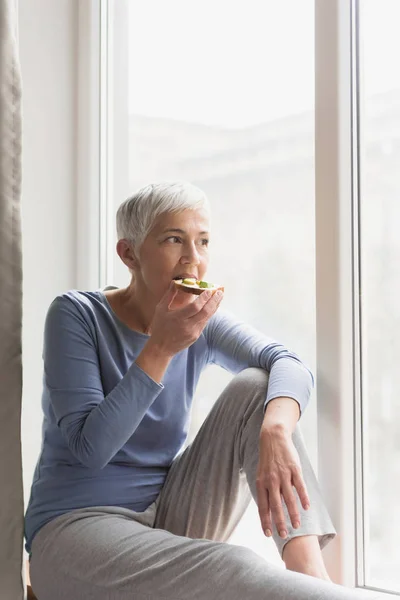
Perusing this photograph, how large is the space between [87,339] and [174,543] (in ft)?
1.30

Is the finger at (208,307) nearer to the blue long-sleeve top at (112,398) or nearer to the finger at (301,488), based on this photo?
the blue long-sleeve top at (112,398)

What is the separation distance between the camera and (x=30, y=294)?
1916 millimetres

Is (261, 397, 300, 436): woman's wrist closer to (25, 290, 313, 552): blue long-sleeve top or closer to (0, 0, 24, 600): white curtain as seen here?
(25, 290, 313, 552): blue long-sleeve top

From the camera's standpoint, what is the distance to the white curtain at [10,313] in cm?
127

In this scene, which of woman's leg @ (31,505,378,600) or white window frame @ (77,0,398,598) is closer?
woman's leg @ (31,505,378,600)

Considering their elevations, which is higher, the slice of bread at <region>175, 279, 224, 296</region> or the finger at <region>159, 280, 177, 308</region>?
the slice of bread at <region>175, 279, 224, 296</region>

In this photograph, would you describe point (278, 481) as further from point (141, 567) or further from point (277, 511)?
point (141, 567)

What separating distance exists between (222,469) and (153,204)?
0.49m

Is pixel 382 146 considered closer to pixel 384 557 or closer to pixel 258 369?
pixel 258 369

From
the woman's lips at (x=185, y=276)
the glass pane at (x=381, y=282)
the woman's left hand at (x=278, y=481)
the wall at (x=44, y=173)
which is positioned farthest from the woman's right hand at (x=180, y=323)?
the wall at (x=44, y=173)

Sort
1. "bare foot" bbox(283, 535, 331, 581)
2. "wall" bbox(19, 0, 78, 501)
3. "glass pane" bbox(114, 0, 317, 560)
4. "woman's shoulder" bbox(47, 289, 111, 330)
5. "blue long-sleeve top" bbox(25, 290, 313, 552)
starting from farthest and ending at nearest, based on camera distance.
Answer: "wall" bbox(19, 0, 78, 501)
"glass pane" bbox(114, 0, 317, 560)
"woman's shoulder" bbox(47, 289, 111, 330)
"blue long-sleeve top" bbox(25, 290, 313, 552)
"bare foot" bbox(283, 535, 331, 581)

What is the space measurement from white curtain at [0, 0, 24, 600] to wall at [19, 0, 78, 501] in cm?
61

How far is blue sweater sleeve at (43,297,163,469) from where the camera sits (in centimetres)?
124

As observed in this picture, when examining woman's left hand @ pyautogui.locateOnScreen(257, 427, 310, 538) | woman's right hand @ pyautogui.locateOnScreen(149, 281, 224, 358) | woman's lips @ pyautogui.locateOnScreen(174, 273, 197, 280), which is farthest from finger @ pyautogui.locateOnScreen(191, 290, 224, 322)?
woman's left hand @ pyautogui.locateOnScreen(257, 427, 310, 538)
